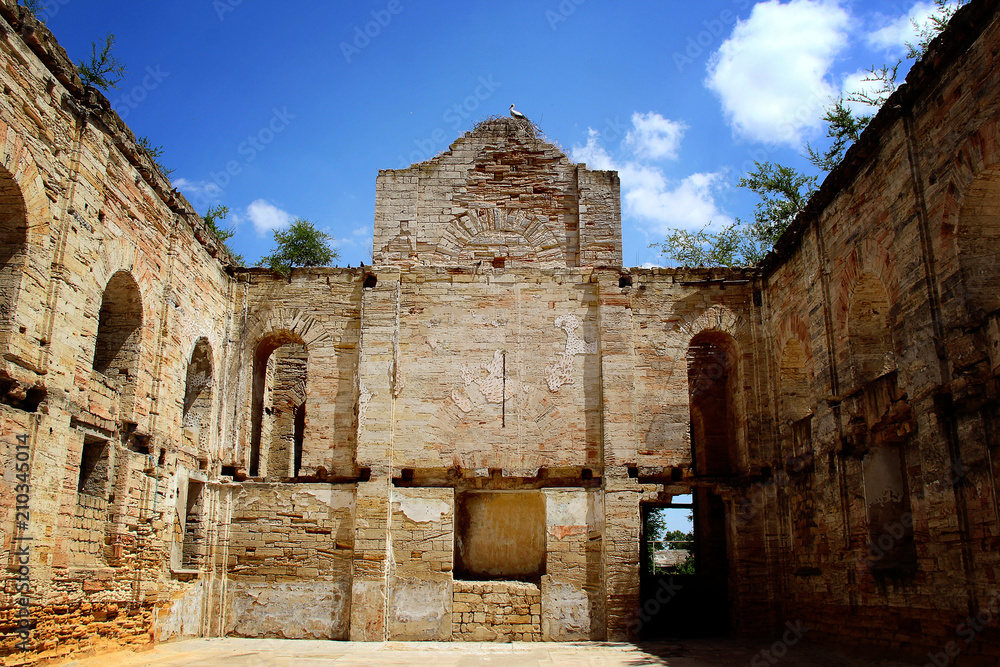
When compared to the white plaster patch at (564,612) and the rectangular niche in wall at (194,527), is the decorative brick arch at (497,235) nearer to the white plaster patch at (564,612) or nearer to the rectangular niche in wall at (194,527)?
the rectangular niche in wall at (194,527)

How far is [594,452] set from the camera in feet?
42.8

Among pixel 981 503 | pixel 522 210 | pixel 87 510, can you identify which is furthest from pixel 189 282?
pixel 981 503

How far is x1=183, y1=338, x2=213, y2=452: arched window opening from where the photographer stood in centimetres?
1283

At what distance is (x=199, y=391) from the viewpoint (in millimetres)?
13055

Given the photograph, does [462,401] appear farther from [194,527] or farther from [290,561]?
[194,527]

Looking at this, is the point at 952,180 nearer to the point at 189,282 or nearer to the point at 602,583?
the point at 602,583

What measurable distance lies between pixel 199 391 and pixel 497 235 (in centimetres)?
596

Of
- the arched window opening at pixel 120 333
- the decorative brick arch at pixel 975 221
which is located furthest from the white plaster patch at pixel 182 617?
the decorative brick arch at pixel 975 221

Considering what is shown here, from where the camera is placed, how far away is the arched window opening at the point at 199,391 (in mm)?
12828

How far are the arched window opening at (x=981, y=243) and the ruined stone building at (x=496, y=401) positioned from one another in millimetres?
34

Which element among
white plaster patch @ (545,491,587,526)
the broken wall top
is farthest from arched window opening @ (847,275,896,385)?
white plaster patch @ (545,491,587,526)

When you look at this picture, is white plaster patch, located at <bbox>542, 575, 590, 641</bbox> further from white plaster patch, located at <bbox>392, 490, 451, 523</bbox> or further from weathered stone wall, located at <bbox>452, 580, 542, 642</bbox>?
white plaster patch, located at <bbox>392, 490, 451, 523</bbox>

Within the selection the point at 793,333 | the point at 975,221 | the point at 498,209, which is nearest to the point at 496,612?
the point at 793,333

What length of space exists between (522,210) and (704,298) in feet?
12.4
